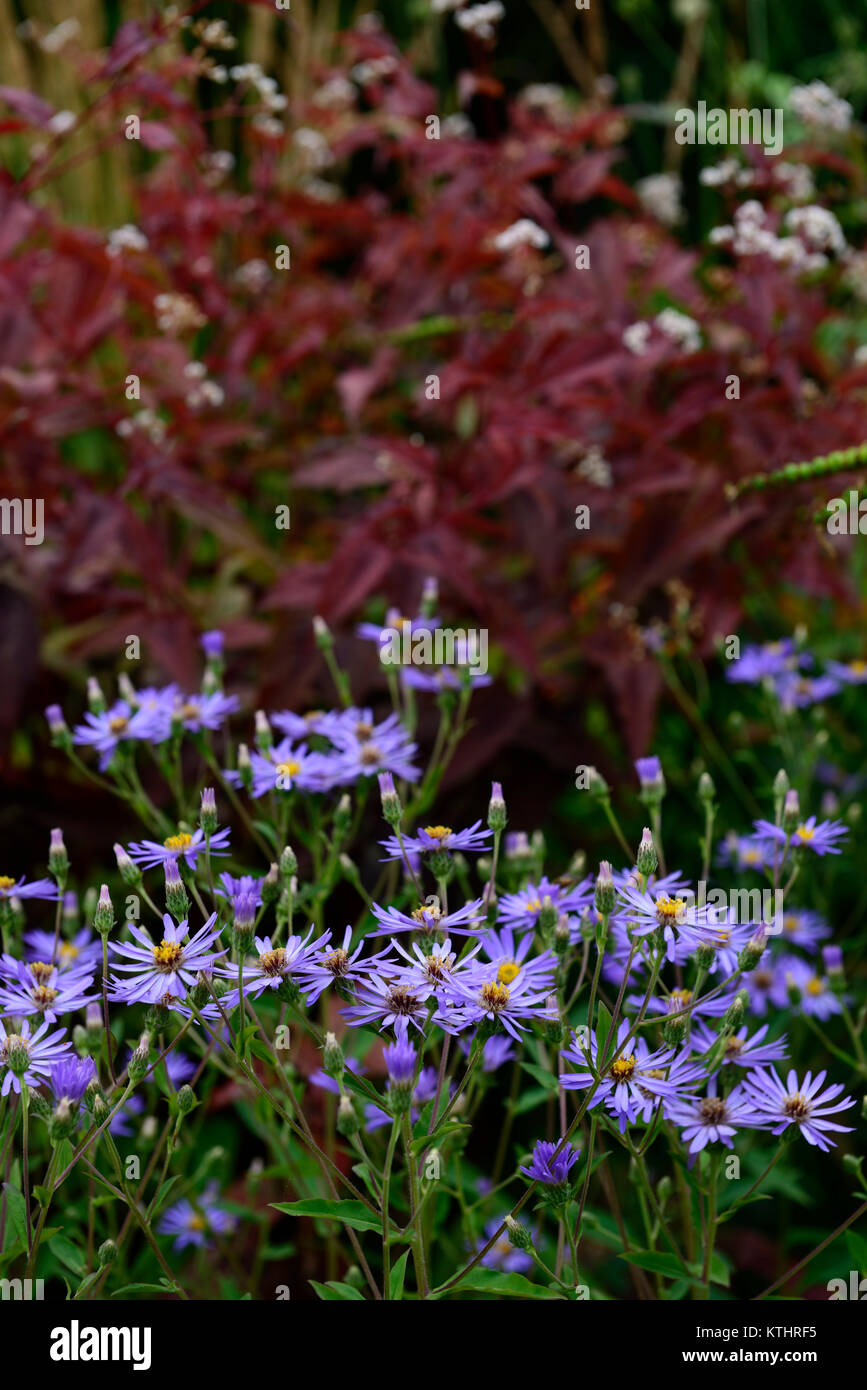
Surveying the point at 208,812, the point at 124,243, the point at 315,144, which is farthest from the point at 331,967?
the point at 315,144

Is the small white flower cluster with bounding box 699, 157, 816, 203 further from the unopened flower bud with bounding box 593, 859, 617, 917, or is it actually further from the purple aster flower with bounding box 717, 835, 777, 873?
the unopened flower bud with bounding box 593, 859, 617, 917

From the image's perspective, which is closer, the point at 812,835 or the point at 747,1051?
the point at 747,1051

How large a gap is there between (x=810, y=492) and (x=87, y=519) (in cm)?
76

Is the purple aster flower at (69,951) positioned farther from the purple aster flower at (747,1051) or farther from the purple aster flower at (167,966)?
the purple aster flower at (747,1051)

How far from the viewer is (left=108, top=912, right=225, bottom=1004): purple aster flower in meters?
0.71

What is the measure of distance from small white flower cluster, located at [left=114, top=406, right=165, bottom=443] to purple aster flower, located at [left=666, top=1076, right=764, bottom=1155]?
0.98 m

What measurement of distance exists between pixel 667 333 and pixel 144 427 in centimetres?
61

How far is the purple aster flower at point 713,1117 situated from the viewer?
776mm

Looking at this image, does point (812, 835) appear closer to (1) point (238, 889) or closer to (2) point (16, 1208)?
(1) point (238, 889)

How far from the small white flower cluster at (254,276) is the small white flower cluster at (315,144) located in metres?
→ 0.18

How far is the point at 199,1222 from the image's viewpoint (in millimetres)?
1035

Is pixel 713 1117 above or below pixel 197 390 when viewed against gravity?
below

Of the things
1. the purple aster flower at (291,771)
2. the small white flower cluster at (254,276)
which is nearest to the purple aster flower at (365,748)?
the purple aster flower at (291,771)
